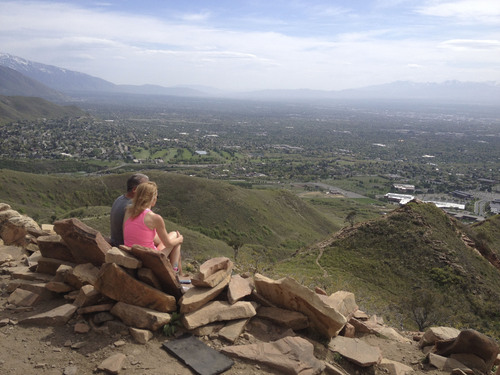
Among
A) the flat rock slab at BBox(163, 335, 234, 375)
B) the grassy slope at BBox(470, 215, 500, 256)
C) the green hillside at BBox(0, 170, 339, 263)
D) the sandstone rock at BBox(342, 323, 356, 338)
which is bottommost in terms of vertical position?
the green hillside at BBox(0, 170, 339, 263)

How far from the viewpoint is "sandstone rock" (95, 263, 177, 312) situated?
678 cm

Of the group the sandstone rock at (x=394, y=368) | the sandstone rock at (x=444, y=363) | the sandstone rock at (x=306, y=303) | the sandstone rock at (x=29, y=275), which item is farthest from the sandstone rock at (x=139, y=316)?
the sandstone rock at (x=444, y=363)

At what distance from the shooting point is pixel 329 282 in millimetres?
22656

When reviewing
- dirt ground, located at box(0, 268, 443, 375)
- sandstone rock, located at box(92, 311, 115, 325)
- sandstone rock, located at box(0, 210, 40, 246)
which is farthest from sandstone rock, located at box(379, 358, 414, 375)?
sandstone rock, located at box(0, 210, 40, 246)

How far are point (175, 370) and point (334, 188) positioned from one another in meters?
114

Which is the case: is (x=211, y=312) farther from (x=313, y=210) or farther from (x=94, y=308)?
(x=313, y=210)

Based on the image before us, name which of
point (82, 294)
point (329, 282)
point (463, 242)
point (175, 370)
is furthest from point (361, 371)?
point (463, 242)

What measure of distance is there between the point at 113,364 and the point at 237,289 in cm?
287

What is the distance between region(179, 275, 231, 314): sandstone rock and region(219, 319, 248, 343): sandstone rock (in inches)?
25.2

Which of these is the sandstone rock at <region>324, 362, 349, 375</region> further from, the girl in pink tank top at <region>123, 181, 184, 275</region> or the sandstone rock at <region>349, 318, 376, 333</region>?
the girl in pink tank top at <region>123, 181, 184, 275</region>

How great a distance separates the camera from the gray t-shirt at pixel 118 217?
8047mm

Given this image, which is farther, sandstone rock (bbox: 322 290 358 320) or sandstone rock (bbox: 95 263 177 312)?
sandstone rock (bbox: 322 290 358 320)

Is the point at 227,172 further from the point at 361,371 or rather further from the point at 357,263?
the point at 361,371

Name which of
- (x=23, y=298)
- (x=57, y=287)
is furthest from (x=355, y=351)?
(x=23, y=298)
